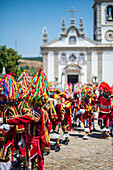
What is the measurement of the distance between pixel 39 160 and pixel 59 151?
3.18 m

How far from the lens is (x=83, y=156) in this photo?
6895mm

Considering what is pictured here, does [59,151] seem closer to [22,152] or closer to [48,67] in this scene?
[22,152]

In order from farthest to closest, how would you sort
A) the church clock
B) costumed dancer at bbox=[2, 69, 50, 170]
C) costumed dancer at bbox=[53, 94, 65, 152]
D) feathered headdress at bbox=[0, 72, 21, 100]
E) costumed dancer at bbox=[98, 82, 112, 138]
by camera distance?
the church clock < costumed dancer at bbox=[98, 82, 112, 138] < costumed dancer at bbox=[53, 94, 65, 152] < feathered headdress at bbox=[0, 72, 21, 100] < costumed dancer at bbox=[2, 69, 50, 170]

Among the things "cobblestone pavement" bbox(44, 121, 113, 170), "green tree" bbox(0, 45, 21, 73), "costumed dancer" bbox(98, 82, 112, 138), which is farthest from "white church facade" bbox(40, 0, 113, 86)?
"cobblestone pavement" bbox(44, 121, 113, 170)

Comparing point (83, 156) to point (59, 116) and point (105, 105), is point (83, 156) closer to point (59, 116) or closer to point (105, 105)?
point (59, 116)

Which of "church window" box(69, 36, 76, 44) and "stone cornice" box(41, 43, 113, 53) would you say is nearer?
"stone cornice" box(41, 43, 113, 53)

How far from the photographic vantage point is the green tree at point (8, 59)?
1631 inches

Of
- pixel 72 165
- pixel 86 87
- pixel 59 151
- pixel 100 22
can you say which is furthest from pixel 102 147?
pixel 100 22

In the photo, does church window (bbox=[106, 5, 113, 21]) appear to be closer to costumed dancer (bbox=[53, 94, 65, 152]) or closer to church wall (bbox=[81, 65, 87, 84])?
church wall (bbox=[81, 65, 87, 84])

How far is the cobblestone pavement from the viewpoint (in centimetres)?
604

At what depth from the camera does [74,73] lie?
115 ft

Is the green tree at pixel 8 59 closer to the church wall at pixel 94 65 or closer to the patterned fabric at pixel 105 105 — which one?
the church wall at pixel 94 65

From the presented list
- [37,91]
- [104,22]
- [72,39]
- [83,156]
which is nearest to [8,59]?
[72,39]

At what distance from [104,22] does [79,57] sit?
19.9 ft
